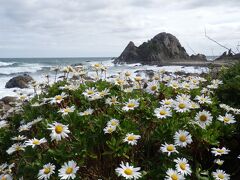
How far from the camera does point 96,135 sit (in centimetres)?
339

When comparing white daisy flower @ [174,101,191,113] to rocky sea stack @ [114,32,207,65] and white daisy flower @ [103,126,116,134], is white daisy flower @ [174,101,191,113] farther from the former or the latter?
rocky sea stack @ [114,32,207,65]

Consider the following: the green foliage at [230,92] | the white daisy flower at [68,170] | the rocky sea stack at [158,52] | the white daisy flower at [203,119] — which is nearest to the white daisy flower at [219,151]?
the white daisy flower at [203,119]

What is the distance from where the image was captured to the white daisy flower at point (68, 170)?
2.86m

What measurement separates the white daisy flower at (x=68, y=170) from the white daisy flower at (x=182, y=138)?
90 centimetres

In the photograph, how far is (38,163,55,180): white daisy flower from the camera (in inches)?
116

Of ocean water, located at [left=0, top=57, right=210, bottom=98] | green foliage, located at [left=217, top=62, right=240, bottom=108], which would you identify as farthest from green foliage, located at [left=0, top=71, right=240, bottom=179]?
ocean water, located at [left=0, top=57, right=210, bottom=98]

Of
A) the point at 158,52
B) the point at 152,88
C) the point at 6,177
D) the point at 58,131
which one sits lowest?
the point at 158,52

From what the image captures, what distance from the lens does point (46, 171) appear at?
299 centimetres

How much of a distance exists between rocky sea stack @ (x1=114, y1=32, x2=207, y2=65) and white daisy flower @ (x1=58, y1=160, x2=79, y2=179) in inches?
2108

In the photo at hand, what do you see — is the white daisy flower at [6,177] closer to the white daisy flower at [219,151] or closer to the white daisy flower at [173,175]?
the white daisy flower at [173,175]

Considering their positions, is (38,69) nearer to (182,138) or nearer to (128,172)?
(182,138)

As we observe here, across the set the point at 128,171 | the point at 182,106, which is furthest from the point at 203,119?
the point at 128,171

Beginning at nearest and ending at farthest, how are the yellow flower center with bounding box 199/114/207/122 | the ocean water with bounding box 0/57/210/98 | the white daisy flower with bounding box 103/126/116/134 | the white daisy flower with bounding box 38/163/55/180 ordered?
the white daisy flower with bounding box 38/163/55/180, the white daisy flower with bounding box 103/126/116/134, the yellow flower center with bounding box 199/114/207/122, the ocean water with bounding box 0/57/210/98

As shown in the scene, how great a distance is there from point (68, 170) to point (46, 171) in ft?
0.65
